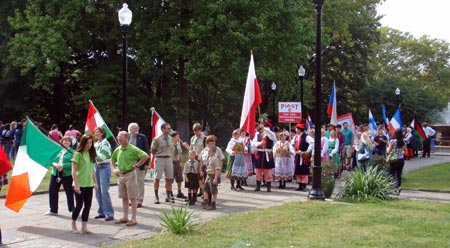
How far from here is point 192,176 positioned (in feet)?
40.0

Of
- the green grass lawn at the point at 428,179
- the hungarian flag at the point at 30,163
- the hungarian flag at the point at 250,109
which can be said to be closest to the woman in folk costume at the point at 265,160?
the hungarian flag at the point at 250,109

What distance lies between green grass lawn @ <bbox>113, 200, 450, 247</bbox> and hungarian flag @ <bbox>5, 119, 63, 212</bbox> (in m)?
2.22

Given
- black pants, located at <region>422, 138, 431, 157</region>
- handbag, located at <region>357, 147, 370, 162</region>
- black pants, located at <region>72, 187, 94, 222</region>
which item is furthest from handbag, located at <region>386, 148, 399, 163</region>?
black pants, located at <region>422, 138, 431, 157</region>

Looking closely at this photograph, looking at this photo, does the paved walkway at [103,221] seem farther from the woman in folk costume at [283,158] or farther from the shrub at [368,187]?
the shrub at [368,187]

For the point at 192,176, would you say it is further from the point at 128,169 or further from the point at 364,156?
the point at 364,156

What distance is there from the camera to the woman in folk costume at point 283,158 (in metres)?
15.2

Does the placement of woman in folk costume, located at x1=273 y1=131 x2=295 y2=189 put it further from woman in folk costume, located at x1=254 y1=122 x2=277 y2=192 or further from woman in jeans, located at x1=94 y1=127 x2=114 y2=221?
woman in jeans, located at x1=94 y1=127 x2=114 y2=221

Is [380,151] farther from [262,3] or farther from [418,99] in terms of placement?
[418,99]

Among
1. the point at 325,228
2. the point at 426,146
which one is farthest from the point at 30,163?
the point at 426,146

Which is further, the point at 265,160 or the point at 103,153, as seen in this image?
the point at 265,160

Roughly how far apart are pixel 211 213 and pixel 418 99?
31.9 meters

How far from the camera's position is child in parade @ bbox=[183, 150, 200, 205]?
12.2 meters

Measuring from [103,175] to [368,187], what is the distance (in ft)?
20.6

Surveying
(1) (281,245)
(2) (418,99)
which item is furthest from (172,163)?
(2) (418,99)
